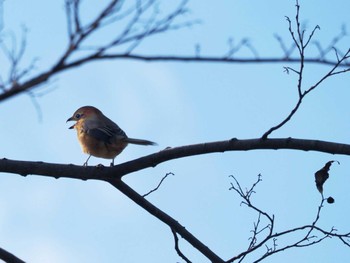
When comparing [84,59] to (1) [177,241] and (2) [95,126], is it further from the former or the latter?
(2) [95,126]

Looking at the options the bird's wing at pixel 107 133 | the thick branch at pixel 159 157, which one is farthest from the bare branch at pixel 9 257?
the bird's wing at pixel 107 133

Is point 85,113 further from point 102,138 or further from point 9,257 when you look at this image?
point 9,257

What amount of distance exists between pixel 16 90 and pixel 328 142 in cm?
310

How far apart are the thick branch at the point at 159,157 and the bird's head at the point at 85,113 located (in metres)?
3.67

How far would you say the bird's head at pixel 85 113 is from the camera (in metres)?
9.67

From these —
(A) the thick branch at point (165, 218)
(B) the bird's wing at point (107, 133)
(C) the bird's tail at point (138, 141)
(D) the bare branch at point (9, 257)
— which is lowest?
(D) the bare branch at point (9, 257)

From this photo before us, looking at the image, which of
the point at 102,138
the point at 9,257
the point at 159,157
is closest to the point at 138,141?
the point at 102,138

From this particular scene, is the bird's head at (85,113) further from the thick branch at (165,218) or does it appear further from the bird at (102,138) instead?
the thick branch at (165,218)

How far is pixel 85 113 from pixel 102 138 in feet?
4.59

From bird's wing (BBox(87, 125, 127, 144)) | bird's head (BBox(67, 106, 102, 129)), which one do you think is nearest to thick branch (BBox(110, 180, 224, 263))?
bird's wing (BBox(87, 125, 127, 144))

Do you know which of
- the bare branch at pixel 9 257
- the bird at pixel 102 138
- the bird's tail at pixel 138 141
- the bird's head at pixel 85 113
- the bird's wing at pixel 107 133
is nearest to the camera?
the bare branch at pixel 9 257

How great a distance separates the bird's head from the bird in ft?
0.56

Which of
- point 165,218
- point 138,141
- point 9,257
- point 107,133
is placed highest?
point 107,133

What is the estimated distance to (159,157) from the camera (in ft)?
18.5
